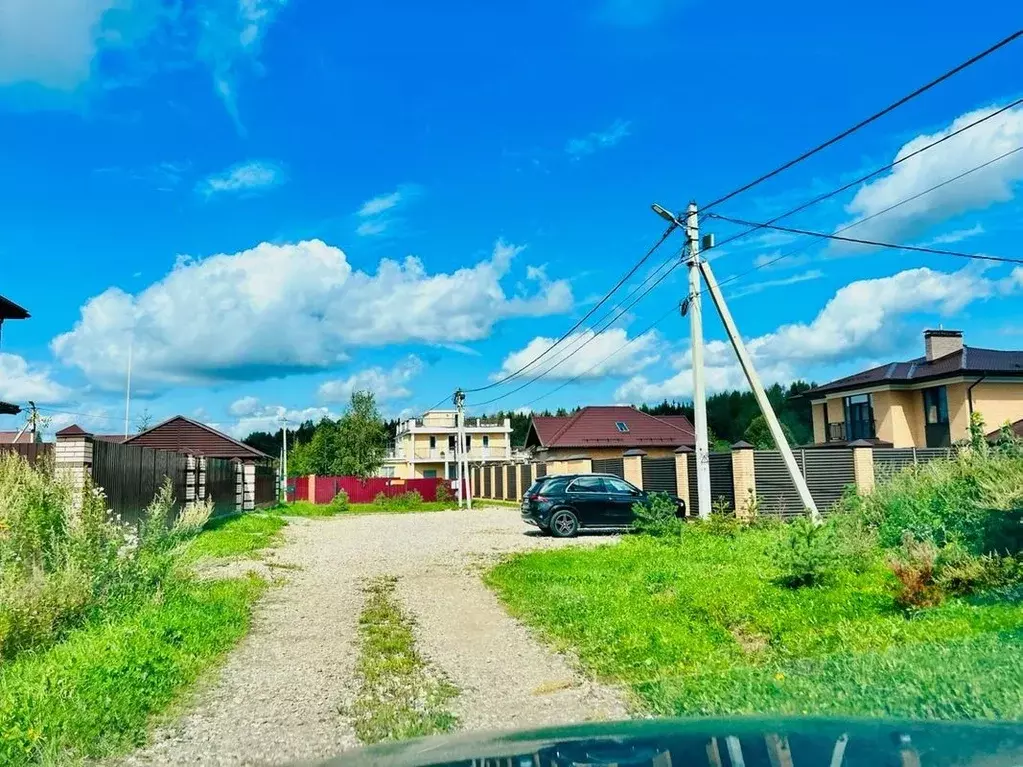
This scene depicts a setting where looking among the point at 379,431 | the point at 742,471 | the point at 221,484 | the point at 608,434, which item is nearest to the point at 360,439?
the point at 379,431

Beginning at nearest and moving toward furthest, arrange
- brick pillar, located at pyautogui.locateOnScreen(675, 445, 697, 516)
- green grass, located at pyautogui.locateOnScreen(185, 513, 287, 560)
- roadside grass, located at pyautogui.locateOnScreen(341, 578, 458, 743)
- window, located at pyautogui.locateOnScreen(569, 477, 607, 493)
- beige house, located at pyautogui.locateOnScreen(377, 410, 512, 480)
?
roadside grass, located at pyautogui.locateOnScreen(341, 578, 458, 743), green grass, located at pyautogui.locateOnScreen(185, 513, 287, 560), window, located at pyautogui.locateOnScreen(569, 477, 607, 493), brick pillar, located at pyautogui.locateOnScreen(675, 445, 697, 516), beige house, located at pyautogui.locateOnScreen(377, 410, 512, 480)

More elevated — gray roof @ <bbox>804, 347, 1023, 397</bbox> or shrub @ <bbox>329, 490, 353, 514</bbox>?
gray roof @ <bbox>804, 347, 1023, 397</bbox>

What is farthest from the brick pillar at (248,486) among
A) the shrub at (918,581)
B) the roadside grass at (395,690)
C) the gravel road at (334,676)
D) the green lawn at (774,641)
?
the shrub at (918,581)

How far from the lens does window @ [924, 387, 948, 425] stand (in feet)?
116

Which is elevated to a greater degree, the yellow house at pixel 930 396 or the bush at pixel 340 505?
the yellow house at pixel 930 396

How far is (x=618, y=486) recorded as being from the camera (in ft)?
66.3

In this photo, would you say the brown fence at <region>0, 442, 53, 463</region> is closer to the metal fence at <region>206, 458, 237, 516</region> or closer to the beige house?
the metal fence at <region>206, 458, 237, 516</region>

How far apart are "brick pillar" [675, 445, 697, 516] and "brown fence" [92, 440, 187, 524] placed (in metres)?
12.6

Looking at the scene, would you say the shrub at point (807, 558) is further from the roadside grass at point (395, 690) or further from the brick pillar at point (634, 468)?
the brick pillar at point (634, 468)

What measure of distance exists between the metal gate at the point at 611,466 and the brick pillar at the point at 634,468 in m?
0.38

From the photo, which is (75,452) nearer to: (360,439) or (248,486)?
(248,486)

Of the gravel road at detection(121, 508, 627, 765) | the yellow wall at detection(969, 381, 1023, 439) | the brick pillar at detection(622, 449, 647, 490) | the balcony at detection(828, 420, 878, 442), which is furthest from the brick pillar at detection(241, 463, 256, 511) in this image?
the yellow wall at detection(969, 381, 1023, 439)

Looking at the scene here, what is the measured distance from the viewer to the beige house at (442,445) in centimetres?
7906

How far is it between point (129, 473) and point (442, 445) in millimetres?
67866
